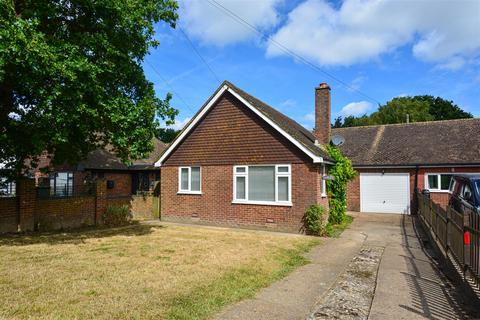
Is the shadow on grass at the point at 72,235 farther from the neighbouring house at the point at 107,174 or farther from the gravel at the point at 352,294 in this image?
the gravel at the point at 352,294

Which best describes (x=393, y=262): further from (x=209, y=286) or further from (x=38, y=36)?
(x=38, y=36)

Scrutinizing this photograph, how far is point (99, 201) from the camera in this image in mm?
14938

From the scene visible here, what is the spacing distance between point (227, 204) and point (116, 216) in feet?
17.0

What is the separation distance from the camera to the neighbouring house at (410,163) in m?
18.6

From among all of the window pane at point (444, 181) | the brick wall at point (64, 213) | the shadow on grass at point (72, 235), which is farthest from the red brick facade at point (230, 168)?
the window pane at point (444, 181)

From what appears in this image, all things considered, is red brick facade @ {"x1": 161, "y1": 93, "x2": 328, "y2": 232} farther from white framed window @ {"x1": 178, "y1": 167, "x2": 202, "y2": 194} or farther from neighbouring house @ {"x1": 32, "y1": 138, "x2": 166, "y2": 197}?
neighbouring house @ {"x1": 32, "y1": 138, "x2": 166, "y2": 197}

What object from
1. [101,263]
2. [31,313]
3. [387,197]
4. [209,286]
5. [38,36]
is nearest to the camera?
[31,313]

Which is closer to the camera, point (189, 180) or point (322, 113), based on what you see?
point (189, 180)

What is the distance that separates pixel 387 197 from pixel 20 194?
18559 millimetres

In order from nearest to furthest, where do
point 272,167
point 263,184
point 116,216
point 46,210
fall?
point 46,210 → point 272,167 → point 263,184 → point 116,216

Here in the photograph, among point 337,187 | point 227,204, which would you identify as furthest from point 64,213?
point 337,187

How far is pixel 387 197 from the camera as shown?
65.6 ft

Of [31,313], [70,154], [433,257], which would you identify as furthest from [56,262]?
[433,257]

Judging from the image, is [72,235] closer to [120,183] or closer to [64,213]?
[64,213]
